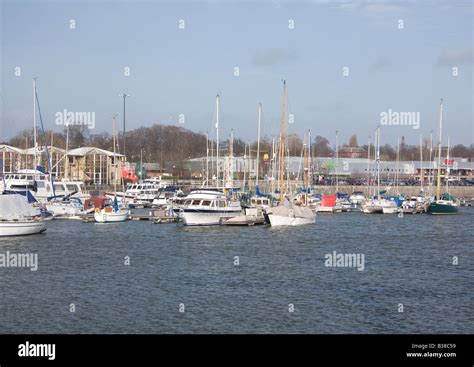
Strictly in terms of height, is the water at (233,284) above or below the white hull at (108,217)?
below

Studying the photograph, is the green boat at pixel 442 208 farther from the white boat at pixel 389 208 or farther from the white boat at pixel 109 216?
the white boat at pixel 109 216

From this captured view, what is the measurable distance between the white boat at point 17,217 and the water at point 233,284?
0.88m

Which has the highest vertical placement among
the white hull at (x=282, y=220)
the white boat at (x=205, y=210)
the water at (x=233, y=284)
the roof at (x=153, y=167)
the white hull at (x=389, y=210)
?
the roof at (x=153, y=167)

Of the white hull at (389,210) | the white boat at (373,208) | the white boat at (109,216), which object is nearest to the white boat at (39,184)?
the white boat at (109,216)

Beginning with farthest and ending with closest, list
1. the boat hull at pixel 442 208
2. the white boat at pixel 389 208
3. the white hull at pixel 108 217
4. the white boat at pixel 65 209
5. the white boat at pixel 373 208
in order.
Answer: the white boat at pixel 373 208, the white boat at pixel 389 208, the boat hull at pixel 442 208, the white boat at pixel 65 209, the white hull at pixel 108 217

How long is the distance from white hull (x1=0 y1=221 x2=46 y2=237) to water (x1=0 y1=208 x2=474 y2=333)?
72 centimetres

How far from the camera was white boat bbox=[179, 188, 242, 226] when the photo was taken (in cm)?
5569

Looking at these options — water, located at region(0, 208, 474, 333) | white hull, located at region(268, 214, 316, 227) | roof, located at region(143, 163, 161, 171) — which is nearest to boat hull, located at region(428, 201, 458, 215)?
white hull, located at region(268, 214, 316, 227)

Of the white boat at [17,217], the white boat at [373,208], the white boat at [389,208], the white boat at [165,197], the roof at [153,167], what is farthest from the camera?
the roof at [153,167]

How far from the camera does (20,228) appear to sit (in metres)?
45.8

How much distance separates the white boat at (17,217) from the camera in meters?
44.8

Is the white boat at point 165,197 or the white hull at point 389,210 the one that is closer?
the white hull at point 389,210
